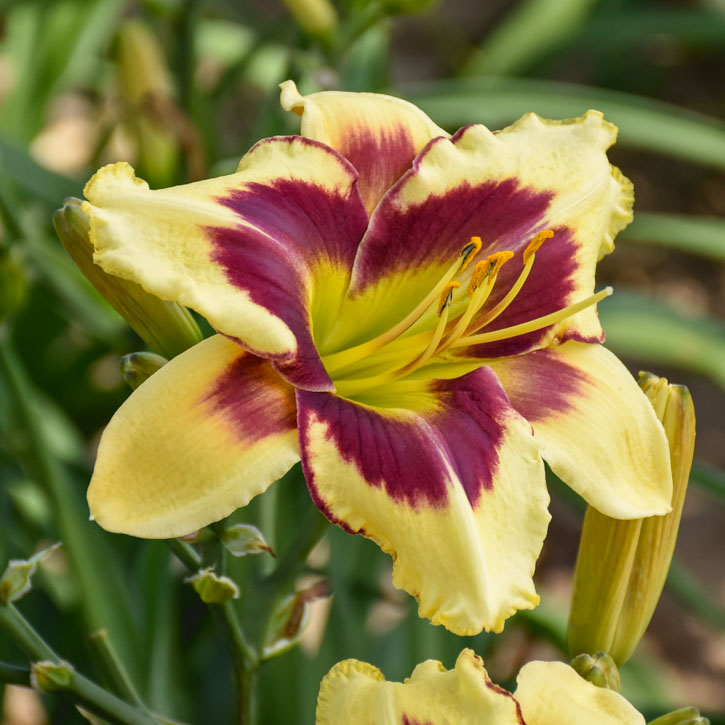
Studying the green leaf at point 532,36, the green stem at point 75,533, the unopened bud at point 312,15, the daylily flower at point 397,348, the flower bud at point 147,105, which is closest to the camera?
the daylily flower at point 397,348

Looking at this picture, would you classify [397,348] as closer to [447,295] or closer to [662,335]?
[447,295]

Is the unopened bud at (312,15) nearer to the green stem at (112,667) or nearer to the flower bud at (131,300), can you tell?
the flower bud at (131,300)

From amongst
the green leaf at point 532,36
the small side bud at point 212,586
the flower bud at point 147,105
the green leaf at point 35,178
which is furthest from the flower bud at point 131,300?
the green leaf at point 532,36

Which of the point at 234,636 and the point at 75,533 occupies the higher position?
the point at 234,636

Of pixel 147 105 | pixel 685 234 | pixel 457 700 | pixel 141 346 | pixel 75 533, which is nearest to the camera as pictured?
pixel 457 700

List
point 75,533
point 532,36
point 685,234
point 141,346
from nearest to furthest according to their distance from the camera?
point 75,533, point 141,346, point 685,234, point 532,36

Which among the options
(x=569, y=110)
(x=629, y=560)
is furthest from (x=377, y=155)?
(x=569, y=110)
